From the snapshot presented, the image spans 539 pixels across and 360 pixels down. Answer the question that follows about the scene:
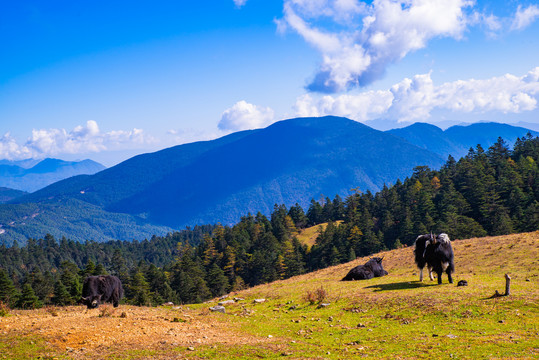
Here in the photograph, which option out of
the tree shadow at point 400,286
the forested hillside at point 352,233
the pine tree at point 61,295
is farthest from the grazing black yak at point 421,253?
the pine tree at point 61,295

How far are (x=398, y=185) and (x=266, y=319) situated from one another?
4329 inches

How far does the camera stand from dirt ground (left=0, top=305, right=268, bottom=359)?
1357cm

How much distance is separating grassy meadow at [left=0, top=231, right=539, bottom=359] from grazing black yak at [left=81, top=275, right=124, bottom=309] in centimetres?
419

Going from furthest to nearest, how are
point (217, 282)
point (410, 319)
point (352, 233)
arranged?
1. point (352, 233)
2. point (217, 282)
3. point (410, 319)

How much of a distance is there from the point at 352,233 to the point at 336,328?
256 feet

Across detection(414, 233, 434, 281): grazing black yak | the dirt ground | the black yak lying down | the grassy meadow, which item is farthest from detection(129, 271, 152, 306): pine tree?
detection(414, 233, 434, 281): grazing black yak

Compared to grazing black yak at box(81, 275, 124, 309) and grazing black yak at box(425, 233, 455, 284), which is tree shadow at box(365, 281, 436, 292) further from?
grazing black yak at box(81, 275, 124, 309)

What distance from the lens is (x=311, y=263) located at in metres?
93.3

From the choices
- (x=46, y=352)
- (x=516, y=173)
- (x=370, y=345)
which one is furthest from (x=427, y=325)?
(x=516, y=173)

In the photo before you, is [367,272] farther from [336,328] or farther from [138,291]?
[138,291]

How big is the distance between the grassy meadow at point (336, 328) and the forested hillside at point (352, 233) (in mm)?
50395

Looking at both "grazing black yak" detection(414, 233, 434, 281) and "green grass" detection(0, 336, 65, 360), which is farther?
"grazing black yak" detection(414, 233, 434, 281)

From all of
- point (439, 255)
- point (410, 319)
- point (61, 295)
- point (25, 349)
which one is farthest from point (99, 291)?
point (61, 295)

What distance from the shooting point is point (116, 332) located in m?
15.1
